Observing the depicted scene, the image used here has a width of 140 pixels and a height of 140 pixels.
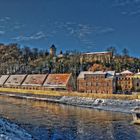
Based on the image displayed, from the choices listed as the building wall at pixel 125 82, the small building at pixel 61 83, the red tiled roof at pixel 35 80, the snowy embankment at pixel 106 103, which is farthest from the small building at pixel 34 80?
the snowy embankment at pixel 106 103

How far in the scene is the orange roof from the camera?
450ft

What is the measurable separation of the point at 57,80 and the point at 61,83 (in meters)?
3.84

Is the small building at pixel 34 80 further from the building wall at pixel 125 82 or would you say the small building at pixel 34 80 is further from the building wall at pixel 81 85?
the building wall at pixel 125 82

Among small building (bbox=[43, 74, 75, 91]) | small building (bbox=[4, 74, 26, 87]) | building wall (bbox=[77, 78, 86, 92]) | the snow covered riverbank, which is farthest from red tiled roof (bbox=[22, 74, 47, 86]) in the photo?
the snow covered riverbank

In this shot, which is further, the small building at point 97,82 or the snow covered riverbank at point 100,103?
the small building at point 97,82

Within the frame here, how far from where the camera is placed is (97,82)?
124m

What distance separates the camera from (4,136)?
29828 mm

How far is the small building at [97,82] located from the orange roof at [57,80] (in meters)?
8.45

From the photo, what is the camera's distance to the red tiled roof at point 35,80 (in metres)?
148

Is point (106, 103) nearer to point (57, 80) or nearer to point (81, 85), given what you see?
point (81, 85)

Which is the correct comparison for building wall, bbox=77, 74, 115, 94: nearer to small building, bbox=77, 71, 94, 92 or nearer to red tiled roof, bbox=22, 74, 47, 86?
small building, bbox=77, 71, 94, 92

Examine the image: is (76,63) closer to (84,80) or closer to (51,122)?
(84,80)

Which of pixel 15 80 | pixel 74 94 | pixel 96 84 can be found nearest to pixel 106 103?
pixel 74 94

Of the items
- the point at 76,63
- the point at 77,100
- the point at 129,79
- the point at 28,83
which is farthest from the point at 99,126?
the point at 76,63
